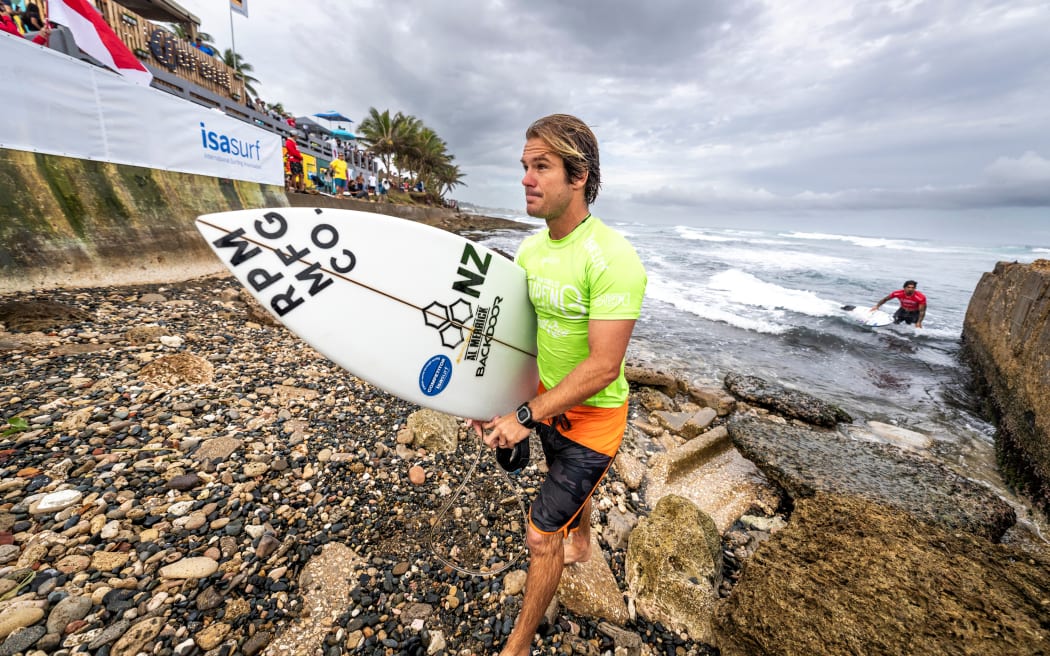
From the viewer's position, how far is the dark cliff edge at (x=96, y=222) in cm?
481

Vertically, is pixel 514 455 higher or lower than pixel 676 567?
higher

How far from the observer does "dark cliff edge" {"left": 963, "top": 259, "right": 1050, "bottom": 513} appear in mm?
4383

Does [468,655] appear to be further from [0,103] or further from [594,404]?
[0,103]

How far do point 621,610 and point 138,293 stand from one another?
25.1 ft

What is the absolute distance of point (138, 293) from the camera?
5.62 meters

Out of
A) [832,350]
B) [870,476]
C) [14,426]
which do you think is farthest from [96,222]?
[832,350]

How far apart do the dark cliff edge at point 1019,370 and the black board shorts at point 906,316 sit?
2768mm

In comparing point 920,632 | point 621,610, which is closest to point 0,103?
point 621,610

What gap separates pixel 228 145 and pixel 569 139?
994 cm

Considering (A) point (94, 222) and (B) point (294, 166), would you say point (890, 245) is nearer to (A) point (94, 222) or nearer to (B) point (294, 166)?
(B) point (294, 166)

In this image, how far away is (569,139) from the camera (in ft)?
6.16

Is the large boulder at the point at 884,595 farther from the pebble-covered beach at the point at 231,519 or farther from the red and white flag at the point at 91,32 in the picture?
the red and white flag at the point at 91,32

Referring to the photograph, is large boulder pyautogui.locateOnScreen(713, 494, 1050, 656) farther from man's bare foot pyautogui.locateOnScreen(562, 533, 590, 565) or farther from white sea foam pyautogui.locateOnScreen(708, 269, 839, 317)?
white sea foam pyautogui.locateOnScreen(708, 269, 839, 317)

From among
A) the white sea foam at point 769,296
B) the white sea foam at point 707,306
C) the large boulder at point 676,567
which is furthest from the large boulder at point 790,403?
the white sea foam at point 769,296
